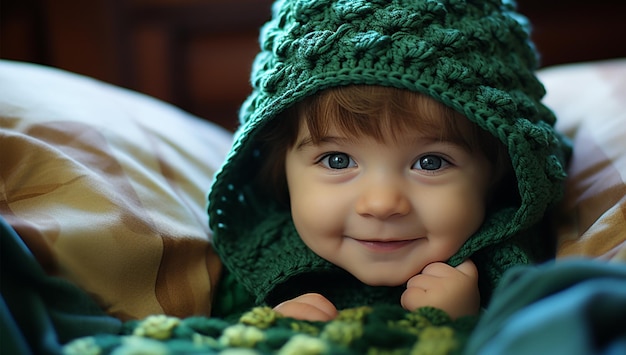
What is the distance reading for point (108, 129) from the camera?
1035 millimetres

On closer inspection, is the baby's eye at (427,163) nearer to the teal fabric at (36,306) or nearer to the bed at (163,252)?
the bed at (163,252)

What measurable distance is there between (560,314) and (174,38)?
135 centimetres

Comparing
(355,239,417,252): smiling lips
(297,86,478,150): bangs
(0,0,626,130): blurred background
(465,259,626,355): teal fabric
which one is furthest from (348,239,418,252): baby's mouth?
(0,0,626,130): blurred background

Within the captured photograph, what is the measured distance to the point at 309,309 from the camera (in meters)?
0.87

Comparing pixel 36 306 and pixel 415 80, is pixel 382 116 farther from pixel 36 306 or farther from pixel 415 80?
pixel 36 306

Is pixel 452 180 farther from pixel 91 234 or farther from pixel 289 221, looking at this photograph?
pixel 91 234

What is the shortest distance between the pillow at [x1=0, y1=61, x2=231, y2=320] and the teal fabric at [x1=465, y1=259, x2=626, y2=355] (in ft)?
1.33

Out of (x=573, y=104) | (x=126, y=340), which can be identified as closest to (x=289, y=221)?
(x=126, y=340)

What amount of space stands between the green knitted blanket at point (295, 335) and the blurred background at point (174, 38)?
1.05 meters

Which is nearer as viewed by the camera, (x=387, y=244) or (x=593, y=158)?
(x=387, y=244)

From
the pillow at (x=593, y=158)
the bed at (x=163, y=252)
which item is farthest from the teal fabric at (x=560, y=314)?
the pillow at (x=593, y=158)

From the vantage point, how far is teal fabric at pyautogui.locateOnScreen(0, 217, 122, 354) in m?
0.70

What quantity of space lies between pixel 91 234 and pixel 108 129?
245 millimetres

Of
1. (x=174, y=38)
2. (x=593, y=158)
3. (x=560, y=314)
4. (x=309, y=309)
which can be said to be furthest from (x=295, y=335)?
(x=174, y=38)
